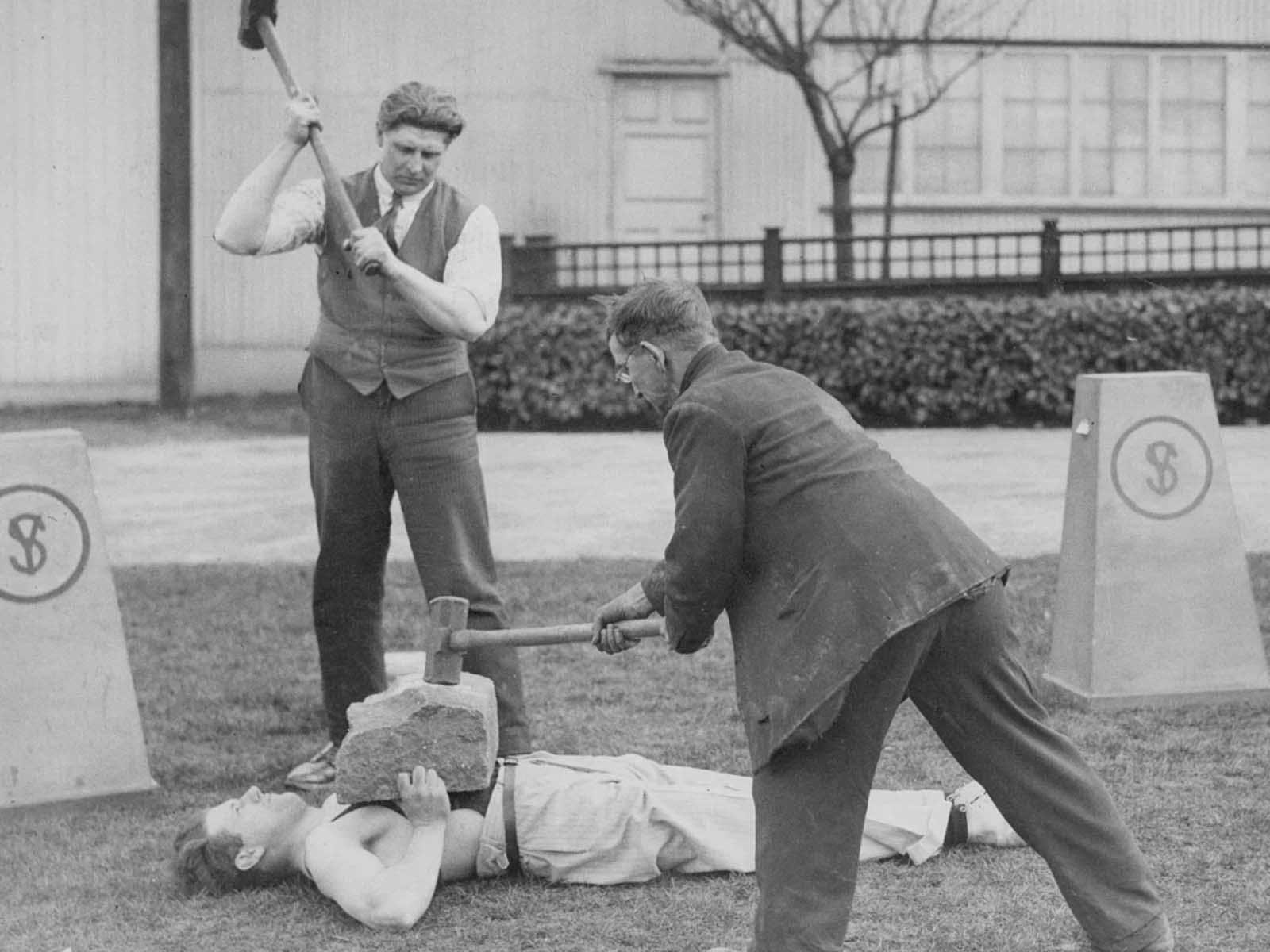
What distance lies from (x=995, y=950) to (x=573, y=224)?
1403 centimetres

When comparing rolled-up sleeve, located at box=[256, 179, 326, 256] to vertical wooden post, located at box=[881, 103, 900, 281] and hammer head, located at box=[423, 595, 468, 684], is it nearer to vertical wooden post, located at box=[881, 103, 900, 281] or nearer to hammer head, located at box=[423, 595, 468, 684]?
hammer head, located at box=[423, 595, 468, 684]

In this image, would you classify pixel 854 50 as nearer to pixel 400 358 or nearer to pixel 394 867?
pixel 400 358

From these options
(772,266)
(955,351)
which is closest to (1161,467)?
(955,351)

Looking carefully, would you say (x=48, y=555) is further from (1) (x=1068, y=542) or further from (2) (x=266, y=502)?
(2) (x=266, y=502)

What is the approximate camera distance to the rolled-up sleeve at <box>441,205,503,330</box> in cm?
514

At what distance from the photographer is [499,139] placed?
1736 centimetres

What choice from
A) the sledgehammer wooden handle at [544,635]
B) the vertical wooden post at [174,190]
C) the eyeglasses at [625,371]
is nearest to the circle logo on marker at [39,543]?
the sledgehammer wooden handle at [544,635]

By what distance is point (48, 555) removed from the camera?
204 inches

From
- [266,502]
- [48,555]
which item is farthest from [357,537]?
[266,502]

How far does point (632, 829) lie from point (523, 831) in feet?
0.86

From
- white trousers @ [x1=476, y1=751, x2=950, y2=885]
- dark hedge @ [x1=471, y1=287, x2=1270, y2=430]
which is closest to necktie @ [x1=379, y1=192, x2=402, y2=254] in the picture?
white trousers @ [x1=476, y1=751, x2=950, y2=885]

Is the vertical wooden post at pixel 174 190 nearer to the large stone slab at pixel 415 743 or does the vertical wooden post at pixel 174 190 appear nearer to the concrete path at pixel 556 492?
the concrete path at pixel 556 492

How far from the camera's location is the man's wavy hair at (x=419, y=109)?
5.06m

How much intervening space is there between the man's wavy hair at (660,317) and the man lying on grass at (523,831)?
1269 mm
